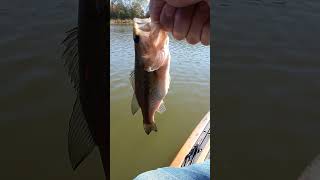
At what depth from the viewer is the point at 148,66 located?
1.01 meters

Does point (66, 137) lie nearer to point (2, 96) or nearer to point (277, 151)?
point (2, 96)

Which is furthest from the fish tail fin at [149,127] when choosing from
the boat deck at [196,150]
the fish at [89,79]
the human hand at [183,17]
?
the boat deck at [196,150]

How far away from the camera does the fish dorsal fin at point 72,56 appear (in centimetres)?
48

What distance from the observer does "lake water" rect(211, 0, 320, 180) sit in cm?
46

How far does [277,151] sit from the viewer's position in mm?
488

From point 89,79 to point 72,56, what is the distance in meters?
0.04

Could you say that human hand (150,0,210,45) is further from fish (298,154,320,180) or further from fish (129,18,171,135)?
fish (298,154,320,180)

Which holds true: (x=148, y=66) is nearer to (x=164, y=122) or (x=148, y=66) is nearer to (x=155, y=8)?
(x=155, y=8)

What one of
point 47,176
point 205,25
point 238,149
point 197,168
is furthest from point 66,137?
point 197,168

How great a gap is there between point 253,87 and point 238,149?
8 cm

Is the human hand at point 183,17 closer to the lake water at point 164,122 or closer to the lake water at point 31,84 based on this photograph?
the lake water at point 31,84

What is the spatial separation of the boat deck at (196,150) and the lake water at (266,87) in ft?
7.24

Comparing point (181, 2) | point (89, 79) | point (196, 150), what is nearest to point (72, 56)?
point (89, 79)

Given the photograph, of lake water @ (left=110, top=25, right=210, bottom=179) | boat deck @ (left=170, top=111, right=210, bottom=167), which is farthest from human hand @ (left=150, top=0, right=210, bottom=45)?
lake water @ (left=110, top=25, right=210, bottom=179)
